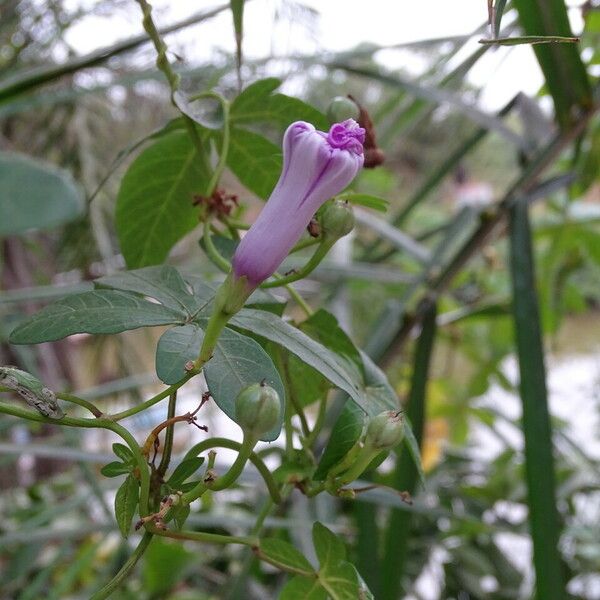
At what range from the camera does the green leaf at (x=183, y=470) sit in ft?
0.54

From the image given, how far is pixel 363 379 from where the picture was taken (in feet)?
0.69

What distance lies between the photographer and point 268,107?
0.79 feet

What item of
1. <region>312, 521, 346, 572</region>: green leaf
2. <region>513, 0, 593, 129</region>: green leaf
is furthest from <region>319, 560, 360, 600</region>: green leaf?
<region>513, 0, 593, 129</region>: green leaf

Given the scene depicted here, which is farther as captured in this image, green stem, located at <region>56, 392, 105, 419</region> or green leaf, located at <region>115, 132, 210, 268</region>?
green leaf, located at <region>115, 132, 210, 268</region>

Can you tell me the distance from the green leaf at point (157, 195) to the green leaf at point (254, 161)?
0.04 ft

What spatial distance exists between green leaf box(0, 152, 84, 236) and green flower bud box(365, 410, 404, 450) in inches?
4.7

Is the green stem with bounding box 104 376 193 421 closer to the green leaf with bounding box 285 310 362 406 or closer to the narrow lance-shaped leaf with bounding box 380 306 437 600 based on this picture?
the green leaf with bounding box 285 310 362 406

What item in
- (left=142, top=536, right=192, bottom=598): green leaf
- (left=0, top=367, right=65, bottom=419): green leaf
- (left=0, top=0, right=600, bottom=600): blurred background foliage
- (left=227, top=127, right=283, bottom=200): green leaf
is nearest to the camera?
(left=0, top=367, right=65, bottom=419): green leaf

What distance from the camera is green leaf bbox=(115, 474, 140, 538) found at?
0.16 m

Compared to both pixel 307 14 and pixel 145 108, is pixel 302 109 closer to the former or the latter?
pixel 307 14

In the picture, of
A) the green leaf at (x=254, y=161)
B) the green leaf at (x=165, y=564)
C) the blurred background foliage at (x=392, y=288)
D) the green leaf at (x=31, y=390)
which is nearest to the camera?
the green leaf at (x=31, y=390)

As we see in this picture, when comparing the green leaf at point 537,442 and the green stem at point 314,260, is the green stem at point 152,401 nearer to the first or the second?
the green stem at point 314,260

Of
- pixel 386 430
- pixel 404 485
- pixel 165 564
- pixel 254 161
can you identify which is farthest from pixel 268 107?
pixel 165 564

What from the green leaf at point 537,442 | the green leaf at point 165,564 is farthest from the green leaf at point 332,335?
the green leaf at point 165,564
